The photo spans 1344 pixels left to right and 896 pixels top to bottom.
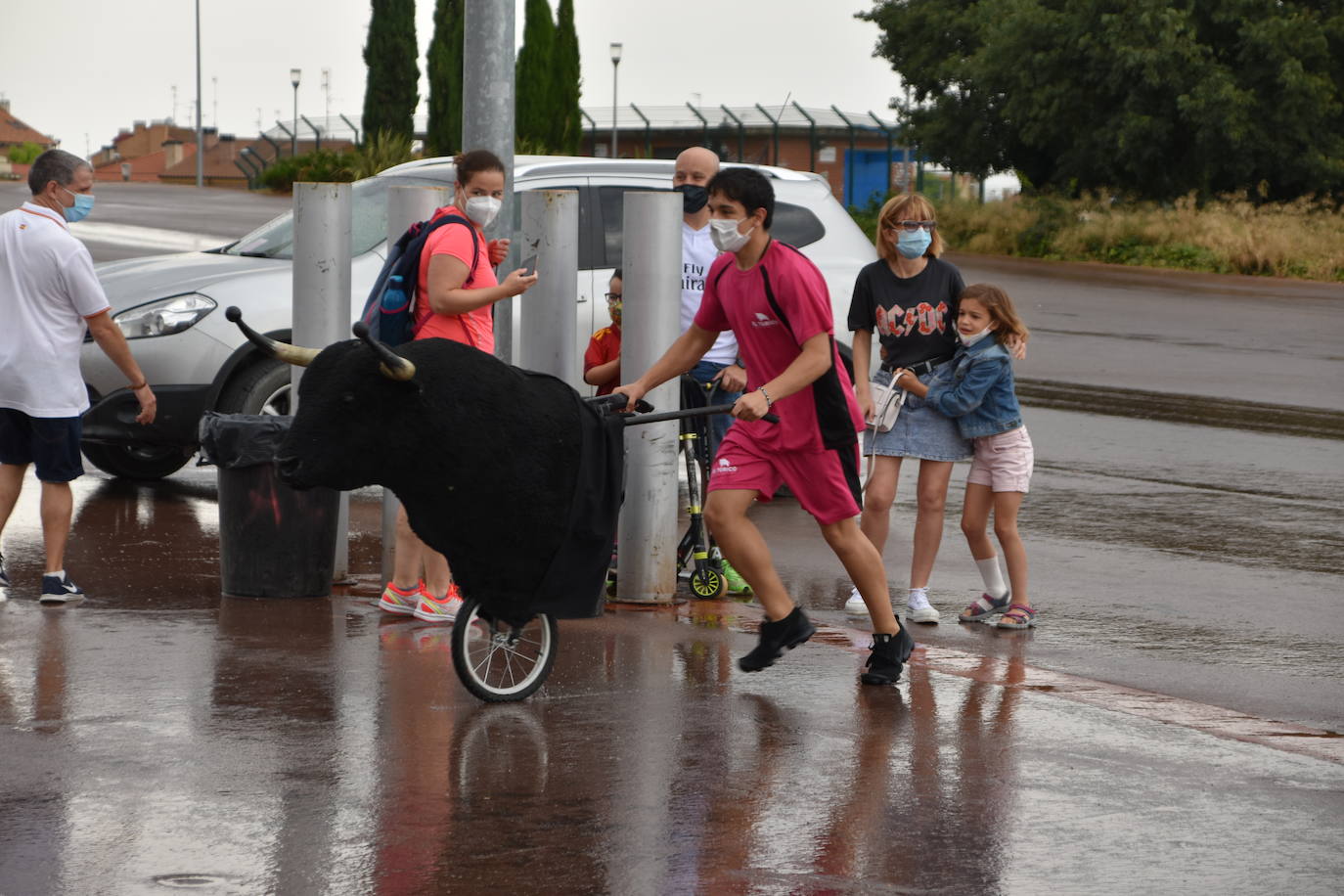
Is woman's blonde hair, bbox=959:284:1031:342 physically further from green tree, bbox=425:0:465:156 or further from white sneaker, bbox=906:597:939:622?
green tree, bbox=425:0:465:156

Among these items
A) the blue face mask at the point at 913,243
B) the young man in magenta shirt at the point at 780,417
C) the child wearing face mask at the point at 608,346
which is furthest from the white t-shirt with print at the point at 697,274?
the young man in magenta shirt at the point at 780,417

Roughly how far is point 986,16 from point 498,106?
34960mm

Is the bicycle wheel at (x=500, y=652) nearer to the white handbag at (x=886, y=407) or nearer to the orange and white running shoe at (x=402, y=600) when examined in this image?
the orange and white running shoe at (x=402, y=600)

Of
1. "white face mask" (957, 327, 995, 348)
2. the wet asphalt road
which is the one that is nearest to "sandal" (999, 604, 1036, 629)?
the wet asphalt road

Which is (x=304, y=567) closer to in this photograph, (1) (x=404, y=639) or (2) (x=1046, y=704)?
(1) (x=404, y=639)

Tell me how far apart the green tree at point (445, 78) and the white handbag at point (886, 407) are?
39.4 metres

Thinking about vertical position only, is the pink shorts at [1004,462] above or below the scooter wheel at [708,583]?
above

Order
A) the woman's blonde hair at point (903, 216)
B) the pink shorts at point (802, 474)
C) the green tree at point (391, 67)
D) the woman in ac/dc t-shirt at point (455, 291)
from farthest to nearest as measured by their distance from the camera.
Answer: the green tree at point (391, 67), the woman's blonde hair at point (903, 216), the woman in ac/dc t-shirt at point (455, 291), the pink shorts at point (802, 474)

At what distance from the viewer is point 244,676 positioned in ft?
22.6

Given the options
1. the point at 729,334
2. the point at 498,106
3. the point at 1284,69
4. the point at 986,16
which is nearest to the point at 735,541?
the point at 729,334

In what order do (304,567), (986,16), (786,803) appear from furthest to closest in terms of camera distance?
(986,16) → (304,567) → (786,803)

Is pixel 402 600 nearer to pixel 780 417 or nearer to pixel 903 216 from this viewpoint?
pixel 780 417

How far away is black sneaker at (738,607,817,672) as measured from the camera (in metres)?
6.99

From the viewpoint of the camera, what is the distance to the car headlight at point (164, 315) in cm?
1050
